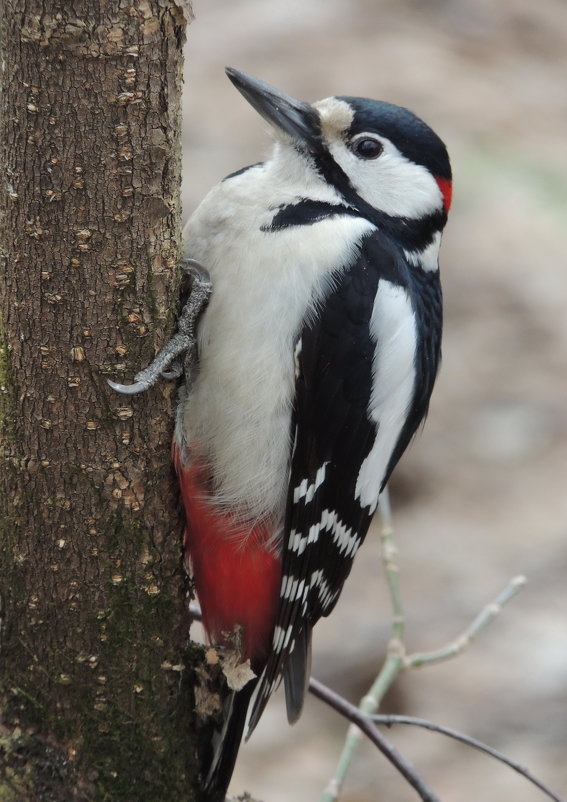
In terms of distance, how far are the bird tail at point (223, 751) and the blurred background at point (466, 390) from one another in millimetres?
1250

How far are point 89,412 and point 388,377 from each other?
2.10 ft

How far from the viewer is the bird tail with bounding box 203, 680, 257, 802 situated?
221cm

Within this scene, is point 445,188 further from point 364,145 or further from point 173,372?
point 173,372

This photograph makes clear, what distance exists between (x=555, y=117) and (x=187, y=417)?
5.10 meters

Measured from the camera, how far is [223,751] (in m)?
2.22

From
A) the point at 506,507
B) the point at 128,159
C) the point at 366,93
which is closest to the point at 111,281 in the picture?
the point at 128,159

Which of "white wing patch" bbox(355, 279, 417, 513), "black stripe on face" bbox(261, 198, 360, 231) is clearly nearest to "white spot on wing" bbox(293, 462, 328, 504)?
"white wing patch" bbox(355, 279, 417, 513)

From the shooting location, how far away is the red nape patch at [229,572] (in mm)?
2180

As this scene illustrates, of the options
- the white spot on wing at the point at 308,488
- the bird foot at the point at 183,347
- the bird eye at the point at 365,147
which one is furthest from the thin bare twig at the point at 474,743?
the bird eye at the point at 365,147

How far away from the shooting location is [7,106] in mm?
1713

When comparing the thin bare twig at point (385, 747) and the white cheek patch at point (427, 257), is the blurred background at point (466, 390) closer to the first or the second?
the white cheek patch at point (427, 257)

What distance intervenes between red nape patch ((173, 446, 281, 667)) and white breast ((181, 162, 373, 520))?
0.06 metres

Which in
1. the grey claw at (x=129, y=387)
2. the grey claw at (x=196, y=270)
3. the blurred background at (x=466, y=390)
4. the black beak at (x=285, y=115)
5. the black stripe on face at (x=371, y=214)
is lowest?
the blurred background at (x=466, y=390)

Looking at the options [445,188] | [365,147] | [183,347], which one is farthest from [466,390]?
[183,347]
